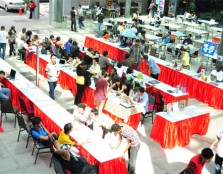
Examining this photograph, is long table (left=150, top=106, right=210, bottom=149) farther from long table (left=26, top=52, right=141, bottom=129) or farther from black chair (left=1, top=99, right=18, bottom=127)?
black chair (left=1, top=99, right=18, bottom=127)

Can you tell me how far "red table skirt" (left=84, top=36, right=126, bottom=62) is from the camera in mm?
15509

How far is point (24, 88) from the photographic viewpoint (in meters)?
10.3

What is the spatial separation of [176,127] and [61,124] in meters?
2.75

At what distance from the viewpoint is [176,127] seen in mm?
8766

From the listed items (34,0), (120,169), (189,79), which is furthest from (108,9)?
(120,169)

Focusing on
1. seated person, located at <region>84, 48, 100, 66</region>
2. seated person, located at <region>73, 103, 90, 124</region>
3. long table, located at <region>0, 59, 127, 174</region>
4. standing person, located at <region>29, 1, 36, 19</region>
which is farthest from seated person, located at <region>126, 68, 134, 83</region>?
standing person, located at <region>29, 1, 36, 19</region>

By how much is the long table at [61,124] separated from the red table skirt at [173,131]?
6.32 feet

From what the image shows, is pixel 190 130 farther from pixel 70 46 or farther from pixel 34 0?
pixel 34 0

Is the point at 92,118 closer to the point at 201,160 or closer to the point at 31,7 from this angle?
the point at 201,160

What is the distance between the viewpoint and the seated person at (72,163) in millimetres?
6594

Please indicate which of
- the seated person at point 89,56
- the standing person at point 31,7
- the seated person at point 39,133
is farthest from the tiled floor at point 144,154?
the standing person at point 31,7

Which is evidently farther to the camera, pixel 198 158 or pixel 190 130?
pixel 190 130

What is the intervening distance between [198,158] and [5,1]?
2301cm

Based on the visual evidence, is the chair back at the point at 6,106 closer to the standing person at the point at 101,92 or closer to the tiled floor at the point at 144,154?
the tiled floor at the point at 144,154
